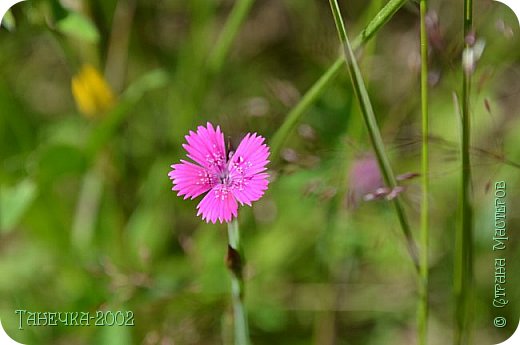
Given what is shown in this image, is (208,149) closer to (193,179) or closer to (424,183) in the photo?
(193,179)

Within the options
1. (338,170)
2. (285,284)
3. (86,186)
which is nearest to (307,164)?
(338,170)

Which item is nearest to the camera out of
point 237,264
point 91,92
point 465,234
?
point 237,264

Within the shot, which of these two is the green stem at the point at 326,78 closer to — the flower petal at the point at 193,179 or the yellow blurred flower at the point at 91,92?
the flower petal at the point at 193,179

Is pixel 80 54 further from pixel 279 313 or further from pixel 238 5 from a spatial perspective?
pixel 279 313

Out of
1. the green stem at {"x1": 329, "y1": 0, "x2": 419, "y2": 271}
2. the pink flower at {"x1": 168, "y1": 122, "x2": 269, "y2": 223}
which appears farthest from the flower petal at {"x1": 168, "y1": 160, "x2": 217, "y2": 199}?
the green stem at {"x1": 329, "y1": 0, "x2": 419, "y2": 271}

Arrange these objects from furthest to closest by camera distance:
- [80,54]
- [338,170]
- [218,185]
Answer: [80,54]
[338,170]
[218,185]

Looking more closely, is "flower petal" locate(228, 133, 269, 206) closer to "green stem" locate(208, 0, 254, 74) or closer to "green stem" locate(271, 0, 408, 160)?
"green stem" locate(271, 0, 408, 160)

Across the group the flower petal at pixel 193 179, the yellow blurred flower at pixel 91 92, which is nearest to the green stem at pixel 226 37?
the yellow blurred flower at pixel 91 92

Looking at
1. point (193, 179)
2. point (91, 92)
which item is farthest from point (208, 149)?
point (91, 92)
